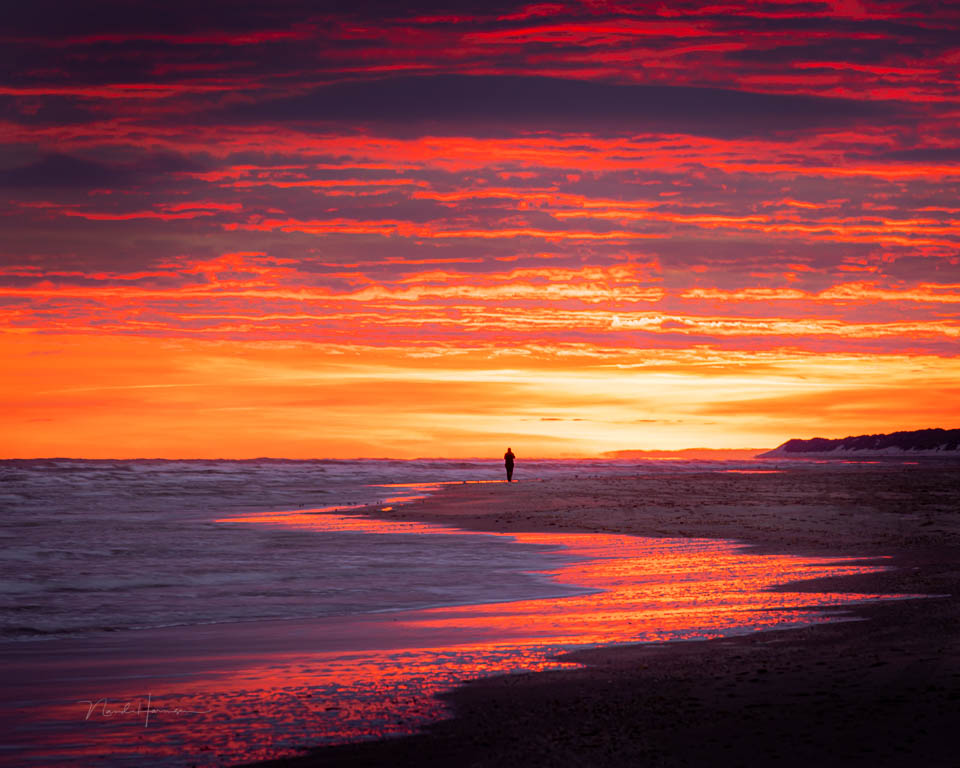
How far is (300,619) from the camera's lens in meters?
14.8

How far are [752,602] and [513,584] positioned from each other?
4.61m

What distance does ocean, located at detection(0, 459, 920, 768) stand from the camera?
334 inches

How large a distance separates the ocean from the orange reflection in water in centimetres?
3

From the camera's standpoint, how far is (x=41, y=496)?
177 ft

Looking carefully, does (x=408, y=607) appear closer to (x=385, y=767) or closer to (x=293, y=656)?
(x=293, y=656)

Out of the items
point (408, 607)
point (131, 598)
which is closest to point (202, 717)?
point (408, 607)

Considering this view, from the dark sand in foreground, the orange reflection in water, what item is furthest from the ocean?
the dark sand in foreground

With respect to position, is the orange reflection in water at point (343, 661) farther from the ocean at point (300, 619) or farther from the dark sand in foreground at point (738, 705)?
the dark sand in foreground at point (738, 705)
